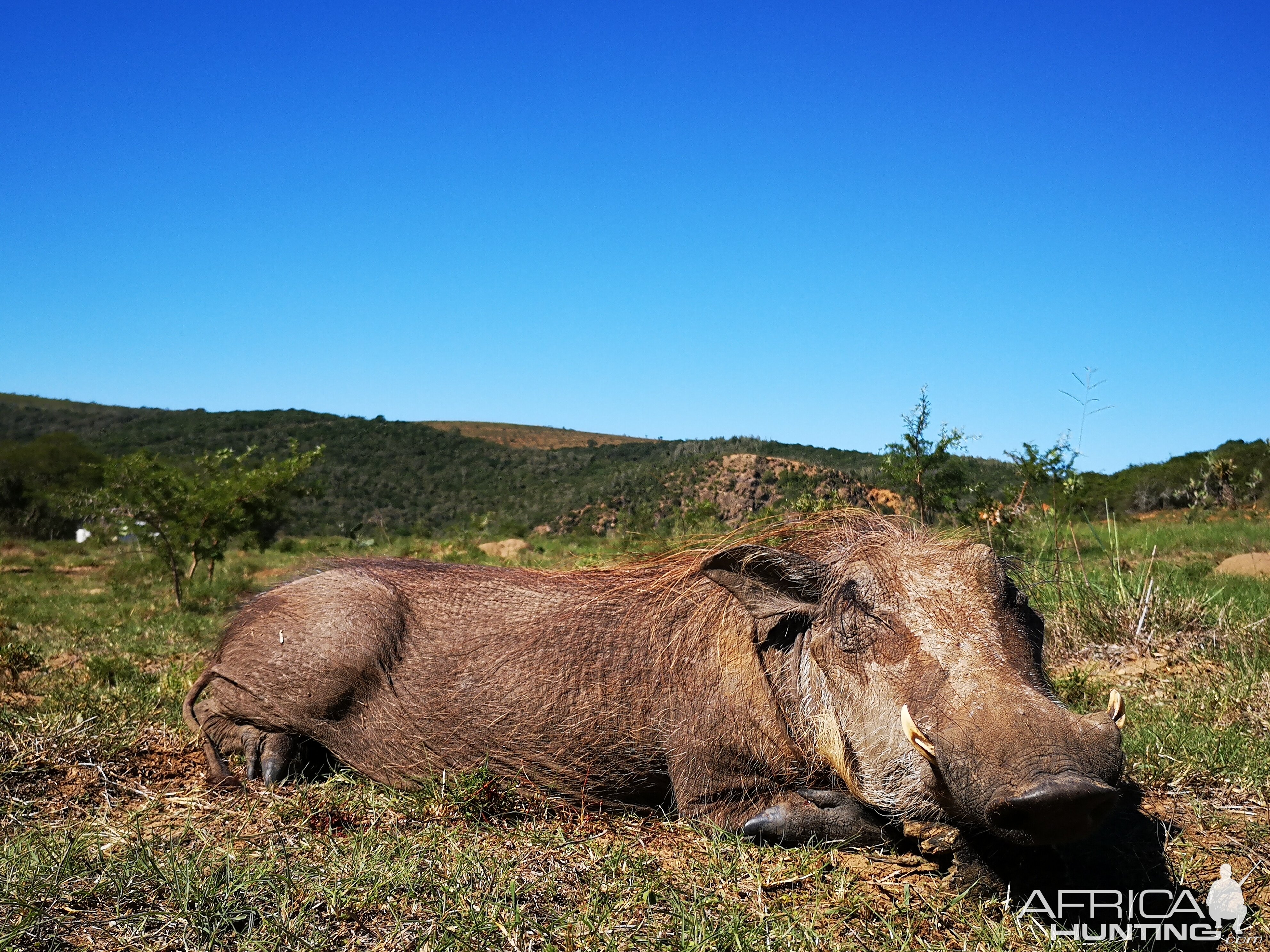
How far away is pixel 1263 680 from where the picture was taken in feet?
13.9

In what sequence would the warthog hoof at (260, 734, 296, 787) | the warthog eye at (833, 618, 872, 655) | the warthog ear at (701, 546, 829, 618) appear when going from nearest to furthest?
the warthog eye at (833, 618, 872, 655), the warthog ear at (701, 546, 829, 618), the warthog hoof at (260, 734, 296, 787)

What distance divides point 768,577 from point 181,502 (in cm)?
1212

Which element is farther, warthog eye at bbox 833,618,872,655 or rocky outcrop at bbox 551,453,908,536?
rocky outcrop at bbox 551,453,908,536

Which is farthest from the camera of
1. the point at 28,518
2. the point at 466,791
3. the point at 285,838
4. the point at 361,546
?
the point at 28,518

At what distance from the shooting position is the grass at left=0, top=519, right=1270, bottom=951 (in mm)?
2199

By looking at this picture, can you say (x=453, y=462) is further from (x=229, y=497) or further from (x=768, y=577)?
(x=768, y=577)

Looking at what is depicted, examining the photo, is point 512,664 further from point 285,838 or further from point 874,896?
point 874,896

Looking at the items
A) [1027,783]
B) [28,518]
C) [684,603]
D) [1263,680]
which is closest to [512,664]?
[684,603]

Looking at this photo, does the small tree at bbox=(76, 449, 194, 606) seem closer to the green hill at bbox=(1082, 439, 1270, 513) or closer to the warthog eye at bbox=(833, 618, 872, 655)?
the warthog eye at bbox=(833, 618, 872, 655)

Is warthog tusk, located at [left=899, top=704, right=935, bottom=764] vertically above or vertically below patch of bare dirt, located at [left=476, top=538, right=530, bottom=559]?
above

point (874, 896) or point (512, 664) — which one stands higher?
point (512, 664)

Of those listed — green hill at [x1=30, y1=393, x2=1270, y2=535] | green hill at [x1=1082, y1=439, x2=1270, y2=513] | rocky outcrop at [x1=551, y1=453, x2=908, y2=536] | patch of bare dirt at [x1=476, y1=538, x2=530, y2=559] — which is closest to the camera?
rocky outcrop at [x1=551, y1=453, x2=908, y2=536]

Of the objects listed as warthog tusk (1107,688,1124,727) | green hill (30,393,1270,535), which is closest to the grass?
warthog tusk (1107,688,1124,727)

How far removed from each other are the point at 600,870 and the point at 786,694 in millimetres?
822
